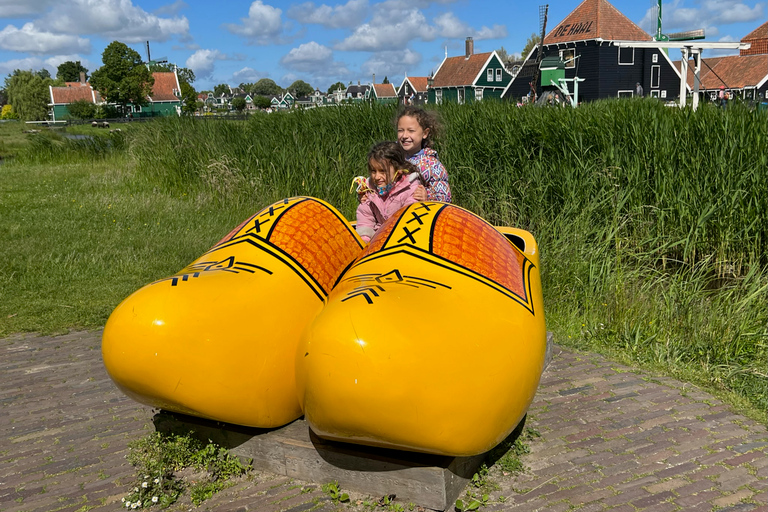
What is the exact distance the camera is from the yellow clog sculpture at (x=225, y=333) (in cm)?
168

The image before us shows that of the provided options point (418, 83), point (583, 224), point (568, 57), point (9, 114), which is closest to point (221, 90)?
point (9, 114)

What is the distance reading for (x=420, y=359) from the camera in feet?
4.90

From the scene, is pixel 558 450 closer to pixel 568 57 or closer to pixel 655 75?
pixel 568 57

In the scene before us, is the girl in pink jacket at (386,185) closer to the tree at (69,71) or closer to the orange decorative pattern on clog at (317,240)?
the orange decorative pattern on clog at (317,240)

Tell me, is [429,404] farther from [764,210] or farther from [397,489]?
[764,210]

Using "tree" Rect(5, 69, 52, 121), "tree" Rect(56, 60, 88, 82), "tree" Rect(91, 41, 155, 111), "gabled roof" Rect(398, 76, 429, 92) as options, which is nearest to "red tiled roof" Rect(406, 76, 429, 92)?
"gabled roof" Rect(398, 76, 429, 92)

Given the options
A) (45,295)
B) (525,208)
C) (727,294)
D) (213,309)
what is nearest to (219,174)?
(45,295)

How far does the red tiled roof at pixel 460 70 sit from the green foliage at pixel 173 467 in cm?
3425

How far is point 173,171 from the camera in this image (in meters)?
8.18

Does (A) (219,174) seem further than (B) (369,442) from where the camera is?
Yes

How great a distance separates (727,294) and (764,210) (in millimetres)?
683

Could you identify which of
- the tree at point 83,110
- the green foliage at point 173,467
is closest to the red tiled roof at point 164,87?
the tree at point 83,110

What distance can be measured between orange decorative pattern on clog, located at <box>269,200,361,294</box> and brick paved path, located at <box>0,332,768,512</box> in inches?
27.0

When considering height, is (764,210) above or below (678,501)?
above
